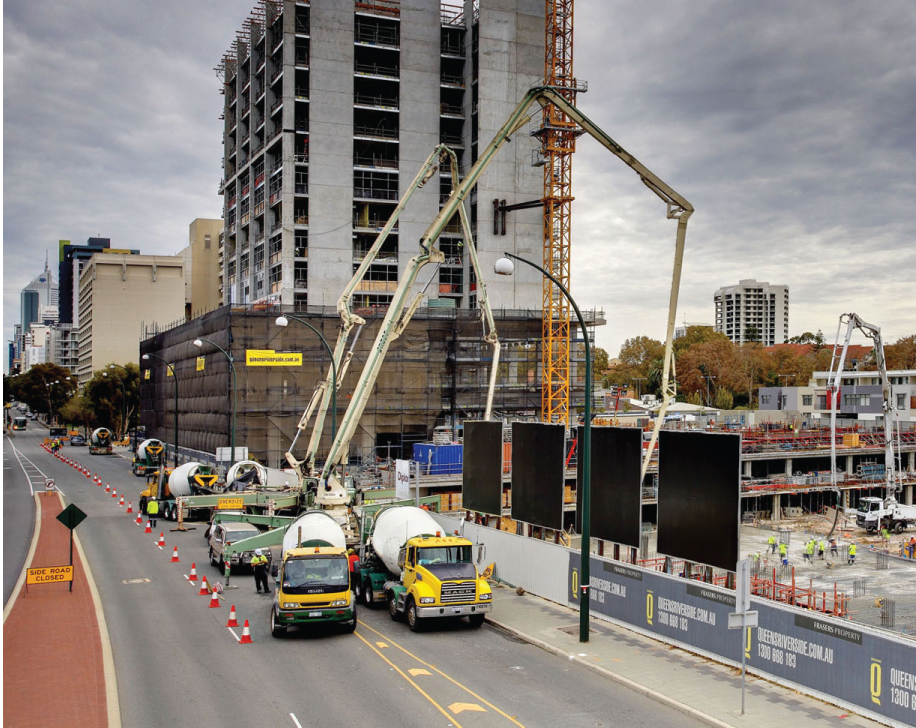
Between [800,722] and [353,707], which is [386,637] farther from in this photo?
[800,722]

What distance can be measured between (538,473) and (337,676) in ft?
37.3

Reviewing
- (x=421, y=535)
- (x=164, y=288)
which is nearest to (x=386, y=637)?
(x=421, y=535)

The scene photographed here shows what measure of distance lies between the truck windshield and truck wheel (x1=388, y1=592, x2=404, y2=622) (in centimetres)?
214

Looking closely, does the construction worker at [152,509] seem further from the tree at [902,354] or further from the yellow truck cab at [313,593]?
the tree at [902,354]

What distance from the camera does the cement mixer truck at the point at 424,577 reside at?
2067cm

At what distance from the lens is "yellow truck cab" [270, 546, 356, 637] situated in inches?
→ 780

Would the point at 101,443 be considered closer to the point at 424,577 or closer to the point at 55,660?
the point at 55,660

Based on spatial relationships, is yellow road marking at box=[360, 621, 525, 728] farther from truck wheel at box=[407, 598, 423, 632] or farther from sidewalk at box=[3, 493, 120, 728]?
sidewalk at box=[3, 493, 120, 728]

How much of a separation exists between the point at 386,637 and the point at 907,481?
2621 inches

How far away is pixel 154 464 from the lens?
7000 cm

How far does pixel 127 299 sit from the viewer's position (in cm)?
17075

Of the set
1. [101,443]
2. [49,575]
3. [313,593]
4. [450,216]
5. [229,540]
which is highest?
[450,216]

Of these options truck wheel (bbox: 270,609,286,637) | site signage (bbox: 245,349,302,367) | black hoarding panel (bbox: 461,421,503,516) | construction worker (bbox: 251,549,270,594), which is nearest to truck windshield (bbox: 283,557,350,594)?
truck wheel (bbox: 270,609,286,637)

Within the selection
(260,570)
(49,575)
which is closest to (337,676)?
(260,570)
